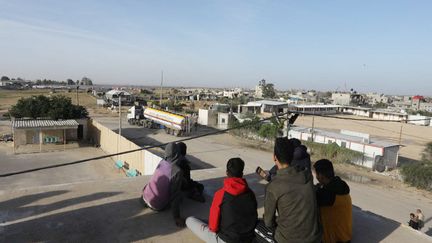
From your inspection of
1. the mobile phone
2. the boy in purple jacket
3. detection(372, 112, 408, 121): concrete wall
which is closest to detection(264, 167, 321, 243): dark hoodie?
the boy in purple jacket

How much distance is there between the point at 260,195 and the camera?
654cm

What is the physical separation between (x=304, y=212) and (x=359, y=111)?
246 ft

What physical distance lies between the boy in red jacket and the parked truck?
92.5 feet

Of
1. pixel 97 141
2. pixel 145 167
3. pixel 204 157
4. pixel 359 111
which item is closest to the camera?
pixel 145 167

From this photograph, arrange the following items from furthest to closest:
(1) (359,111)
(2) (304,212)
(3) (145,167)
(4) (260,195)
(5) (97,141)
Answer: (1) (359,111)
(5) (97,141)
(3) (145,167)
(4) (260,195)
(2) (304,212)

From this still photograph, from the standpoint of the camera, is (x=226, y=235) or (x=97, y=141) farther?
(x=97, y=141)

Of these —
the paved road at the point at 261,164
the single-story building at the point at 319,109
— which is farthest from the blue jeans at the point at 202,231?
the single-story building at the point at 319,109

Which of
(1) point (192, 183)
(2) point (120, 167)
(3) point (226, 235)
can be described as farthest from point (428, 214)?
(2) point (120, 167)

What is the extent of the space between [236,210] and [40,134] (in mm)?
23699

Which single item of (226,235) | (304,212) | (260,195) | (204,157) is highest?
(304,212)

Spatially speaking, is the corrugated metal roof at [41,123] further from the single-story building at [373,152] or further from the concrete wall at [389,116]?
the concrete wall at [389,116]

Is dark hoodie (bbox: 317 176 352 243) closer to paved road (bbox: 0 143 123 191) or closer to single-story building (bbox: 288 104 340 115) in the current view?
paved road (bbox: 0 143 123 191)

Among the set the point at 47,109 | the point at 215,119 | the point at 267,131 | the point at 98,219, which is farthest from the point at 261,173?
the point at 215,119

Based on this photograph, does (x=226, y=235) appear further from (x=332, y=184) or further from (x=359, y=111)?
(x=359, y=111)
